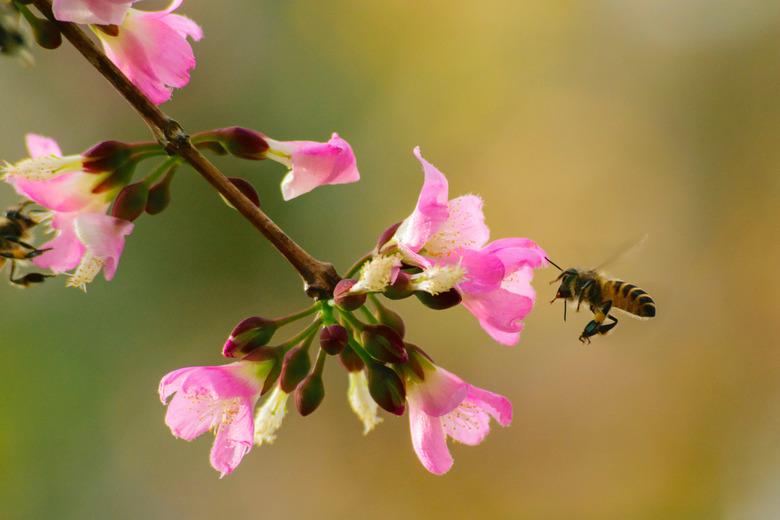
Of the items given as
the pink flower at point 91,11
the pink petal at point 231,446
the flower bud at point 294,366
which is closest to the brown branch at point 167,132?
the pink flower at point 91,11

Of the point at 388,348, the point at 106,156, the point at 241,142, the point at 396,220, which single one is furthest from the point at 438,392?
the point at 396,220

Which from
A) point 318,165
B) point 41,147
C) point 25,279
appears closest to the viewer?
point 318,165

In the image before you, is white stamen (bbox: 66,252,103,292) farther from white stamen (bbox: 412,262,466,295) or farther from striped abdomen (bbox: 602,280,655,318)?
striped abdomen (bbox: 602,280,655,318)

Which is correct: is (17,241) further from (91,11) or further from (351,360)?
(351,360)

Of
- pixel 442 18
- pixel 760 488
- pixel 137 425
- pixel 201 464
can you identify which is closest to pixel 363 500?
pixel 201 464

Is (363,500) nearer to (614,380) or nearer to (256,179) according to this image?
(614,380)

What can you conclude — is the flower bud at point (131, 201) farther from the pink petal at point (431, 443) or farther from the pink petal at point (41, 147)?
the pink petal at point (431, 443)
